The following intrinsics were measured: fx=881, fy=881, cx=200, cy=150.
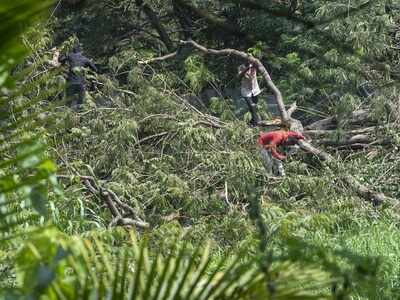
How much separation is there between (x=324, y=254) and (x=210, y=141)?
6.66m

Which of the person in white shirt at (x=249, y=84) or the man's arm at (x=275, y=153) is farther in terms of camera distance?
the person in white shirt at (x=249, y=84)

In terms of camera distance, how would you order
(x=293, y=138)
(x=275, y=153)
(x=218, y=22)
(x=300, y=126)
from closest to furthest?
1. (x=218, y=22)
2. (x=275, y=153)
3. (x=293, y=138)
4. (x=300, y=126)

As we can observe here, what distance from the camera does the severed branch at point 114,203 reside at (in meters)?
6.29

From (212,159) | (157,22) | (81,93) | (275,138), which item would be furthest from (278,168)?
(157,22)

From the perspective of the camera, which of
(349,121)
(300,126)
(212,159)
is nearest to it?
(212,159)

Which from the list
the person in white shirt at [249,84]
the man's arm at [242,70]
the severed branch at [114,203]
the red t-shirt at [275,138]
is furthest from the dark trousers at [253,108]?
the severed branch at [114,203]

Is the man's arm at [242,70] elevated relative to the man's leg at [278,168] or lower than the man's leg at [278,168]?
elevated

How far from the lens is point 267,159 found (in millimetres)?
7941

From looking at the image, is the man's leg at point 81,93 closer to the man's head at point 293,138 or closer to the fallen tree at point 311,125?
the fallen tree at point 311,125

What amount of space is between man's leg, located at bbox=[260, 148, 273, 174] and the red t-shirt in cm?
5

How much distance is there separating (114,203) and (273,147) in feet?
6.19

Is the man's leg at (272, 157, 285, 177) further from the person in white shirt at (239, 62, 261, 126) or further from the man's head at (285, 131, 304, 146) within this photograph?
the person in white shirt at (239, 62, 261, 126)

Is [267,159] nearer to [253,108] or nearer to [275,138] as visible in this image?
[275,138]

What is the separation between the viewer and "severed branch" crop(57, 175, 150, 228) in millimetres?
6289
